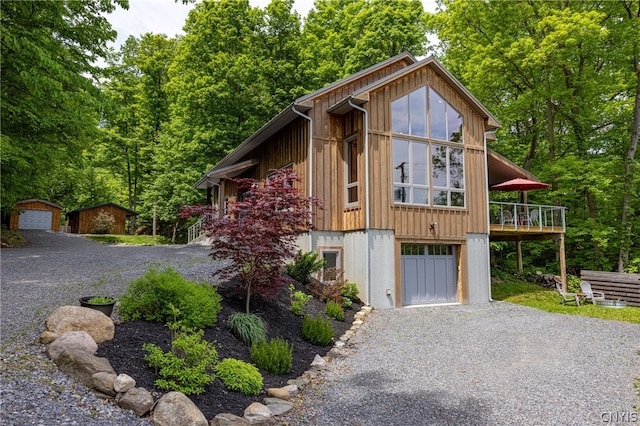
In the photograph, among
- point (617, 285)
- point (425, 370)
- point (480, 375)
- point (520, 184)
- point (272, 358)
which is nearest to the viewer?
point (272, 358)

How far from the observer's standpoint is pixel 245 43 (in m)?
25.4

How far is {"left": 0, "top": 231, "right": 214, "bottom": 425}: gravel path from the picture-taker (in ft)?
12.2

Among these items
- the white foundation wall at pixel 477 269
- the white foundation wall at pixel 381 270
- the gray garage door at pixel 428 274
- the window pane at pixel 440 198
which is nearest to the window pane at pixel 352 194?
the white foundation wall at pixel 381 270

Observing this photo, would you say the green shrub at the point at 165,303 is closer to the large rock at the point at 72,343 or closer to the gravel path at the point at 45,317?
the large rock at the point at 72,343

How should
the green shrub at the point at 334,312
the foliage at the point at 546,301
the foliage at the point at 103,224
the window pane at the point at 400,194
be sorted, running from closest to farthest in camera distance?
the green shrub at the point at 334,312
the foliage at the point at 546,301
the window pane at the point at 400,194
the foliage at the point at 103,224

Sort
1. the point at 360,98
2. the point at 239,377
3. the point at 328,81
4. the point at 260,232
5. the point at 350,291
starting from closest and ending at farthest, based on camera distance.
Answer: the point at 239,377 → the point at 260,232 → the point at 350,291 → the point at 360,98 → the point at 328,81

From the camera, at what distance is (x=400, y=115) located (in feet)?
39.8

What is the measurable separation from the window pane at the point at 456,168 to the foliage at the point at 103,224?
2600cm

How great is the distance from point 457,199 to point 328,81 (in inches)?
580

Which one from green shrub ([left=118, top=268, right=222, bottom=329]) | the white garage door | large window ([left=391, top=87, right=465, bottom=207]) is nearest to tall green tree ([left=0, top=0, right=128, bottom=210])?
green shrub ([left=118, top=268, right=222, bottom=329])

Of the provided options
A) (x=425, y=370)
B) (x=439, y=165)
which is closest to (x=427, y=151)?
(x=439, y=165)

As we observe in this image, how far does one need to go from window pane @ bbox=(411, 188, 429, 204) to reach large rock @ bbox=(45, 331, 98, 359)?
30.0 ft

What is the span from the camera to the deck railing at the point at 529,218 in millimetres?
14562

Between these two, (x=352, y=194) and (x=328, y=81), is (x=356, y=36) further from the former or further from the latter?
(x=352, y=194)
